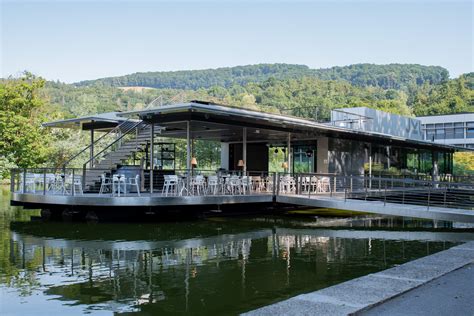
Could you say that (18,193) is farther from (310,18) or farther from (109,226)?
(310,18)

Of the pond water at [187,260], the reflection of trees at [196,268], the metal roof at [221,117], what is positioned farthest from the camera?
the metal roof at [221,117]

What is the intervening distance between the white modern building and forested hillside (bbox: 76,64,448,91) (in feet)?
132

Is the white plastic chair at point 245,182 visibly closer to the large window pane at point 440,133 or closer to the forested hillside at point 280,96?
the forested hillside at point 280,96

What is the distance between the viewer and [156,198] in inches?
598

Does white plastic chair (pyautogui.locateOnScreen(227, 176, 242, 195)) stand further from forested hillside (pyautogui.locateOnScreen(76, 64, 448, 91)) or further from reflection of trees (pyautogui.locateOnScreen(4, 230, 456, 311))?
forested hillside (pyautogui.locateOnScreen(76, 64, 448, 91))

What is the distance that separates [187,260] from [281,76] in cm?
9786

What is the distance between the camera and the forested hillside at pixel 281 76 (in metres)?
99.0

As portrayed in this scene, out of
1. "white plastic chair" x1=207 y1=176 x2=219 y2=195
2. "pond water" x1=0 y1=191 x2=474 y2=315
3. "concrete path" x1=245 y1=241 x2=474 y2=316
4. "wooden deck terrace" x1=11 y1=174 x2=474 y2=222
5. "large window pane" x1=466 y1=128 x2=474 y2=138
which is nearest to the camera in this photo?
"concrete path" x1=245 y1=241 x2=474 y2=316

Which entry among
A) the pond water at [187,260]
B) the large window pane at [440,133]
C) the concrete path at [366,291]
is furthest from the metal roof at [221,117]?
Result: the large window pane at [440,133]

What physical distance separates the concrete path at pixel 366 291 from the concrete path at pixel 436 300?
0.24 feet

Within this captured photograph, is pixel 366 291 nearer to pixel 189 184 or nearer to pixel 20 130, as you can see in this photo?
pixel 189 184

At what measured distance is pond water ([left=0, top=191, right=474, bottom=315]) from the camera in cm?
706

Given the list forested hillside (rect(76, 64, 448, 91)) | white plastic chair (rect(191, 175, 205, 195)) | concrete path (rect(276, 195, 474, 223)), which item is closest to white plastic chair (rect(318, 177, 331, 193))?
concrete path (rect(276, 195, 474, 223))

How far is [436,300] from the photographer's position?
568cm
